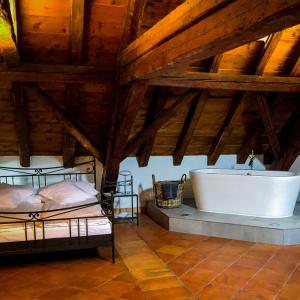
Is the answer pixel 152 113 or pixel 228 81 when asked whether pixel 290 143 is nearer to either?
pixel 228 81

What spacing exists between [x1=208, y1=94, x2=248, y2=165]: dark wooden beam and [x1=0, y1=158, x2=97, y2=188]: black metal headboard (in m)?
2.11

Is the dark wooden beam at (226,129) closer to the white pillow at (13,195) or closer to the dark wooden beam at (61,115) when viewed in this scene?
the dark wooden beam at (61,115)

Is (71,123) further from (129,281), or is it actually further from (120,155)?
(129,281)

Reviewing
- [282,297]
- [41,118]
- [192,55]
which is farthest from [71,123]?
[282,297]

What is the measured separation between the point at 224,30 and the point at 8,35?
2.17m

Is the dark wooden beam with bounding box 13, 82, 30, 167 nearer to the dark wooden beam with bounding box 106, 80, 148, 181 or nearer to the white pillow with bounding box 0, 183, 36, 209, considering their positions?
the white pillow with bounding box 0, 183, 36, 209

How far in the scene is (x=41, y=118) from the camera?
5.09 metres

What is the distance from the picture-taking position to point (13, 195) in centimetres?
443

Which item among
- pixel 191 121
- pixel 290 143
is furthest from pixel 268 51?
pixel 290 143

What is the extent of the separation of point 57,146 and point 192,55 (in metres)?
3.62

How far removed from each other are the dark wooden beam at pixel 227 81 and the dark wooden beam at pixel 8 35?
157cm

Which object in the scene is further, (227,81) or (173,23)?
(227,81)

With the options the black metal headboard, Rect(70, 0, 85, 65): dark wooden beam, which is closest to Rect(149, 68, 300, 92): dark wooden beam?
Rect(70, 0, 85, 65): dark wooden beam

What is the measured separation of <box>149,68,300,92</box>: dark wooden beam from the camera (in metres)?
4.42
